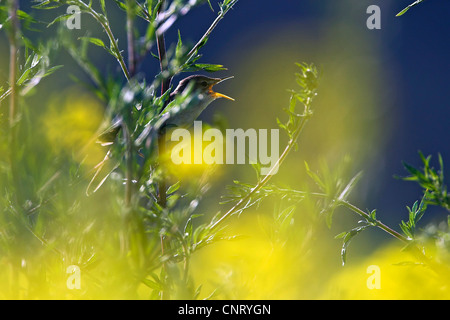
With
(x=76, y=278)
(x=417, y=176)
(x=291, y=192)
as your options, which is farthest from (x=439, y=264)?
(x=76, y=278)

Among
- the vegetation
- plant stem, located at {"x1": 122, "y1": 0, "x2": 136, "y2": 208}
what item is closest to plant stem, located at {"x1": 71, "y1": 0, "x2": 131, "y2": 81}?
the vegetation

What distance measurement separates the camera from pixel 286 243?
1.56 ft

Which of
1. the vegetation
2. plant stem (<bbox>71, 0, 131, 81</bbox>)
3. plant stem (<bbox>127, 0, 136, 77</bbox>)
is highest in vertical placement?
plant stem (<bbox>71, 0, 131, 81</bbox>)

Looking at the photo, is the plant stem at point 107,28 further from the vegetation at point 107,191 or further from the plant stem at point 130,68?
the plant stem at point 130,68

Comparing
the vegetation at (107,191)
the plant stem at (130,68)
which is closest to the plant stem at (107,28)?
the vegetation at (107,191)

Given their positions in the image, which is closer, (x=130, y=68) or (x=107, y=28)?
(x=130, y=68)

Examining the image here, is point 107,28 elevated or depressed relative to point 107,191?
elevated

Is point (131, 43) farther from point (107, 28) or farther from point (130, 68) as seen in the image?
point (107, 28)

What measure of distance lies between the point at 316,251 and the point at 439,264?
11cm

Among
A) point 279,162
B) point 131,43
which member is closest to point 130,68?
point 131,43

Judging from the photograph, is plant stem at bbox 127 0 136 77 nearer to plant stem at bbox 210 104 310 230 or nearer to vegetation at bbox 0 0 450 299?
vegetation at bbox 0 0 450 299
